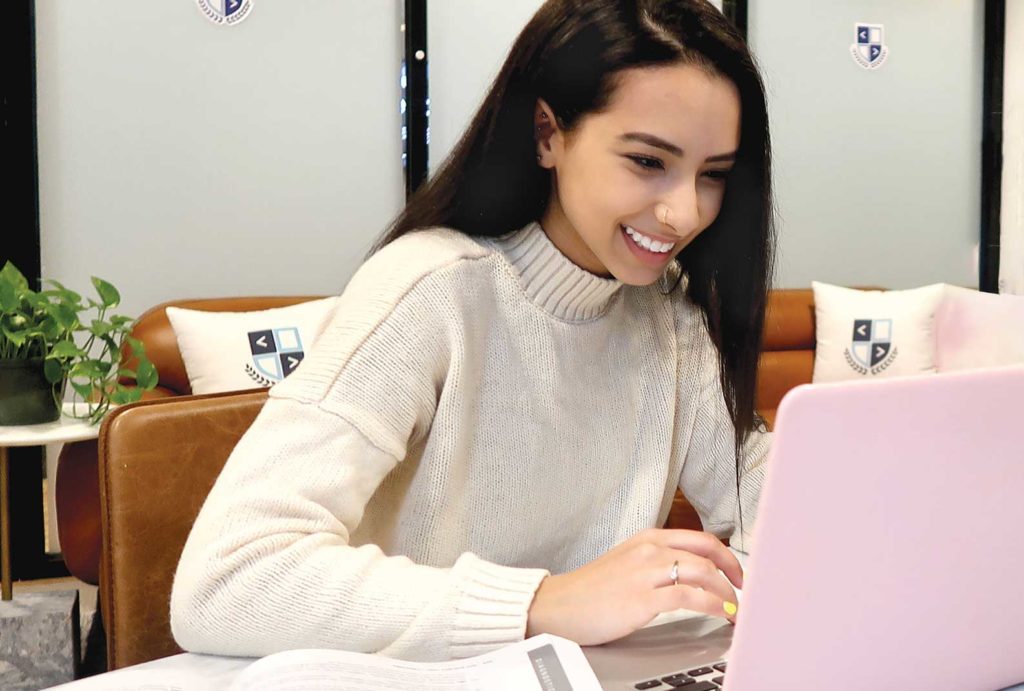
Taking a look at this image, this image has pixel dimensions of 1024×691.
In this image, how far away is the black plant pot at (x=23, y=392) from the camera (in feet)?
7.00

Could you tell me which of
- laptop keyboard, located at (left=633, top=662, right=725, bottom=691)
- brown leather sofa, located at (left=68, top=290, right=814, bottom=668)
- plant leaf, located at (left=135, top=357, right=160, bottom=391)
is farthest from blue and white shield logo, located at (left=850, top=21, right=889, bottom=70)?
laptop keyboard, located at (left=633, top=662, right=725, bottom=691)

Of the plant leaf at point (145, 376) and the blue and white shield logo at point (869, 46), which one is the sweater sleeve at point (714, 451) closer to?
the plant leaf at point (145, 376)

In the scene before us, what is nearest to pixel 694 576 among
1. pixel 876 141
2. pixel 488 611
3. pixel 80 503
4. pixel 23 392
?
pixel 488 611

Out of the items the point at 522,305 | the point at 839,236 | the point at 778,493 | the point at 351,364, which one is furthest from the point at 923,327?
the point at 778,493

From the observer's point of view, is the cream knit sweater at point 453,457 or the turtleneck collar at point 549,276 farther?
the turtleneck collar at point 549,276

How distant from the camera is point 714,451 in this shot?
1.10 metres

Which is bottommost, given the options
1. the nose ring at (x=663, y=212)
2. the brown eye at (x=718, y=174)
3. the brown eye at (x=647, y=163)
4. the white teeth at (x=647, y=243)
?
the white teeth at (x=647, y=243)

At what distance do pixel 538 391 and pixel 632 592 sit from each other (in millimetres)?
330

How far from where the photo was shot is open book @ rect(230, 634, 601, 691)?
0.55 m

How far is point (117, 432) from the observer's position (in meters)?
0.85

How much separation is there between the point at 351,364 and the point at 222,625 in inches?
8.7

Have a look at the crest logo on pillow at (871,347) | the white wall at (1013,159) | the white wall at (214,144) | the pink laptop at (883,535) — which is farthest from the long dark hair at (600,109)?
the white wall at (1013,159)

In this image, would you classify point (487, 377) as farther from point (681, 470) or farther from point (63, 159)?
point (63, 159)

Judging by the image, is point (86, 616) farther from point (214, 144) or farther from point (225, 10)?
point (225, 10)
